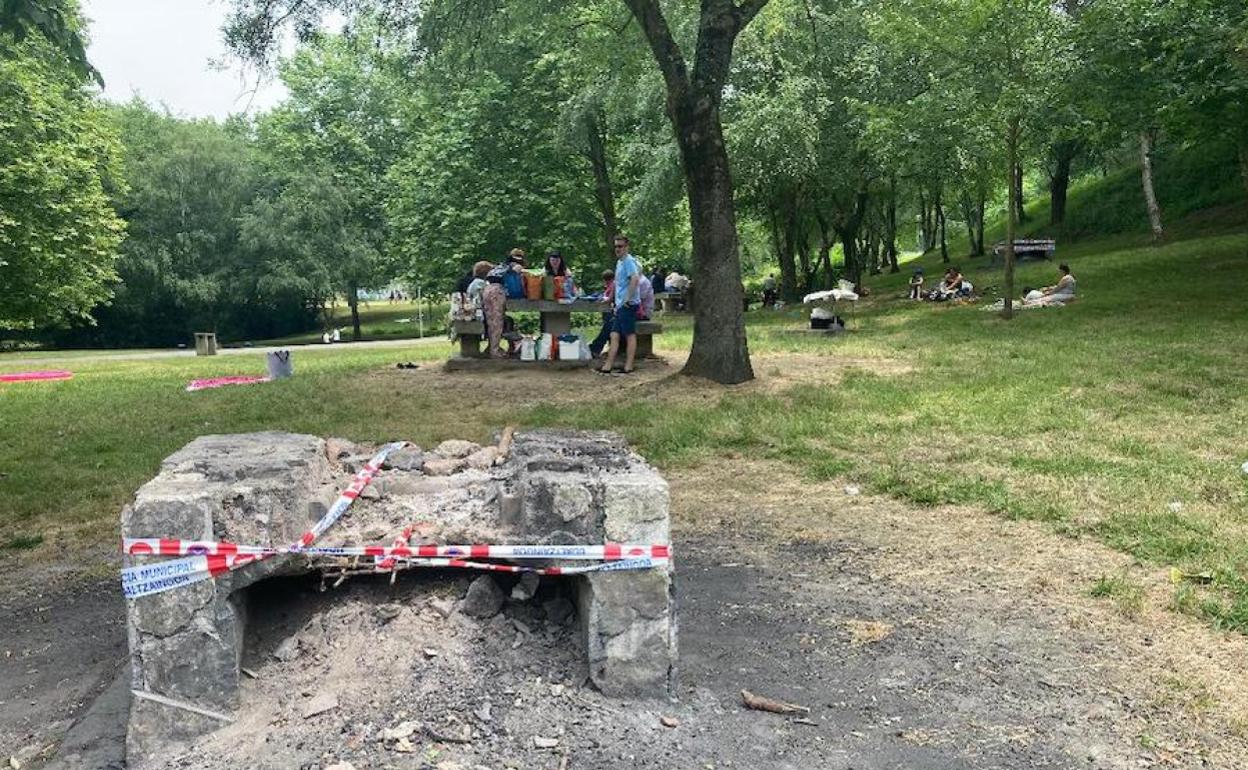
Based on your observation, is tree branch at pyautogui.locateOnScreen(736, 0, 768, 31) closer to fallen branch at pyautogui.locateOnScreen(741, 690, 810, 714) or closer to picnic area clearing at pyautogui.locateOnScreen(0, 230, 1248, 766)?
picnic area clearing at pyautogui.locateOnScreen(0, 230, 1248, 766)

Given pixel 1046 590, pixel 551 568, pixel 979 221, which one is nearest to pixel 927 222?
pixel 979 221

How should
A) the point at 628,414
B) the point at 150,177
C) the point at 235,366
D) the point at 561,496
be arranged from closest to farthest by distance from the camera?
1. the point at 561,496
2. the point at 628,414
3. the point at 235,366
4. the point at 150,177

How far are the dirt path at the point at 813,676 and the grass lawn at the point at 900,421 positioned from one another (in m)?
0.53

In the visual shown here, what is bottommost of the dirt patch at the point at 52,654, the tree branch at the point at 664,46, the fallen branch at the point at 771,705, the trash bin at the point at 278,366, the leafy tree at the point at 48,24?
the fallen branch at the point at 771,705

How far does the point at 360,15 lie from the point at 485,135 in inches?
623

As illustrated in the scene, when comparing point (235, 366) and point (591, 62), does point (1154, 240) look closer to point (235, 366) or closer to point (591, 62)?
point (591, 62)

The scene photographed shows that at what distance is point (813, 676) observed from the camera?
3707mm

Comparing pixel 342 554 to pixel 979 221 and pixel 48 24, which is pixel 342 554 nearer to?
pixel 48 24

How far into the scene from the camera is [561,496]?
11.2 ft

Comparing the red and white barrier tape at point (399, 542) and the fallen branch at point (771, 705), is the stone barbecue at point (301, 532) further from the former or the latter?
the fallen branch at point (771, 705)

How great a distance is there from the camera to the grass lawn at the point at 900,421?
5824 mm

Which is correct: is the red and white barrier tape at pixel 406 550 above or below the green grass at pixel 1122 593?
Result: above

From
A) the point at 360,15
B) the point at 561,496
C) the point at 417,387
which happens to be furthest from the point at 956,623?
the point at 360,15

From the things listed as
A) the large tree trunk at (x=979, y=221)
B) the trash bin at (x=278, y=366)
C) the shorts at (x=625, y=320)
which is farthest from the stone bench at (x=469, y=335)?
the large tree trunk at (x=979, y=221)
